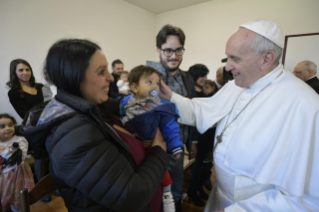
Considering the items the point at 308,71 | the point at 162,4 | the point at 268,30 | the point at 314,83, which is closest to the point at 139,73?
the point at 268,30

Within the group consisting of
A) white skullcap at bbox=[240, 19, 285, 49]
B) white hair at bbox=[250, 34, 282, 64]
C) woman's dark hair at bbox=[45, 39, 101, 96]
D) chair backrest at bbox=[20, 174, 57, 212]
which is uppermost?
white skullcap at bbox=[240, 19, 285, 49]

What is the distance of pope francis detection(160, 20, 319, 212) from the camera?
1.10 metres

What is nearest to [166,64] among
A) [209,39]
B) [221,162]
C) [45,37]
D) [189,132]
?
[189,132]

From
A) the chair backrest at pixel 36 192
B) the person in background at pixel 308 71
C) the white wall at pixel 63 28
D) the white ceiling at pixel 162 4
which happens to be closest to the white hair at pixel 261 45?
the chair backrest at pixel 36 192

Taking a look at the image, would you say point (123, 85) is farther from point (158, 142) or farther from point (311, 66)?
point (311, 66)

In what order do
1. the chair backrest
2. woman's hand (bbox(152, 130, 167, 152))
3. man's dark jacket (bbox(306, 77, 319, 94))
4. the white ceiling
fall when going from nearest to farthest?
the chair backrest < woman's hand (bbox(152, 130, 167, 152)) < man's dark jacket (bbox(306, 77, 319, 94)) < the white ceiling

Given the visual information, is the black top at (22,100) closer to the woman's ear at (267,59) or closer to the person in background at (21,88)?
the person in background at (21,88)

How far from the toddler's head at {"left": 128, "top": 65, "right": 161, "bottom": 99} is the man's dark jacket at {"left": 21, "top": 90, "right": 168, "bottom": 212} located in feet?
2.39

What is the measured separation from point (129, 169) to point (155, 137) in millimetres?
463

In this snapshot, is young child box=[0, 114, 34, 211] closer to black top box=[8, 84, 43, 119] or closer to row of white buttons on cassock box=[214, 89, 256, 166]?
black top box=[8, 84, 43, 119]

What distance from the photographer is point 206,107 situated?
1853mm

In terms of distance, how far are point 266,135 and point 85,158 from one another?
119 cm

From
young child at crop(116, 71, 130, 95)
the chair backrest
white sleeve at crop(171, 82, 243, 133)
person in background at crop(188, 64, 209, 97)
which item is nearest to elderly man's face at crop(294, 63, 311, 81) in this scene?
person in background at crop(188, 64, 209, 97)

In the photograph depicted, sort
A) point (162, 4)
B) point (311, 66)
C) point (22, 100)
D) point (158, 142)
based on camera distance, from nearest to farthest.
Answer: point (158, 142) < point (22, 100) < point (311, 66) < point (162, 4)
